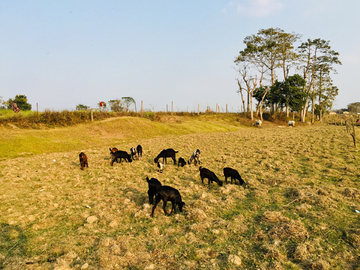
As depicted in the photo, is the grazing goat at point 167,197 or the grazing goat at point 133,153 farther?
the grazing goat at point 133,153

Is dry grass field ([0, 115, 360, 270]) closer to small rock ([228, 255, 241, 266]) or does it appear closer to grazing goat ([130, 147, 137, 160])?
small rock ([228, 255, 241, 266])

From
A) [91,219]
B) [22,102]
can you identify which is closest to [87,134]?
[91,219]

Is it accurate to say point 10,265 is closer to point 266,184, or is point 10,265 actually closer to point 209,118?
point 266,184

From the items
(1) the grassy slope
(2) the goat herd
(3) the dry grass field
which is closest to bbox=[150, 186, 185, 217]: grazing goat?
(2) the goat herd

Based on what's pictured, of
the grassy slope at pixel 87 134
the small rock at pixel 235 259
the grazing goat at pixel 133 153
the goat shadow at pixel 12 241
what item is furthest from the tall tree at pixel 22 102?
the small rock at pixel 235 259

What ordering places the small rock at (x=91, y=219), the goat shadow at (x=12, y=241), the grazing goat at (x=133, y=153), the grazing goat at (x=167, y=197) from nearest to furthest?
1. the goat shadow at (x=12, y=241)
2. the small rock at (x=91, y=219)
3. the grazing goat at (x=167, y=197)
4. the grazing goat at (x=133, y=153)

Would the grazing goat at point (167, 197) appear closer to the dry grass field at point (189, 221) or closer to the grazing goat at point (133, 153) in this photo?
the dry grass field at point (189, 221)

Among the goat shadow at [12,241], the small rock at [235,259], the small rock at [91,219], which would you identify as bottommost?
the goat shadow at [12,241]

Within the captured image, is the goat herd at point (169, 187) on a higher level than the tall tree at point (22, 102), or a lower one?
lower

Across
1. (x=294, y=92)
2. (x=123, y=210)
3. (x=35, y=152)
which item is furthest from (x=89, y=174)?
(x=294, y=92)

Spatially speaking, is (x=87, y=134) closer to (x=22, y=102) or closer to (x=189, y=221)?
(x=189, y=221)

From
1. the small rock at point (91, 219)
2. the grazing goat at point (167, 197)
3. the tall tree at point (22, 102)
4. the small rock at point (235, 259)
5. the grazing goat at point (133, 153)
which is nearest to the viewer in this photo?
the small rock at point (235, 259)

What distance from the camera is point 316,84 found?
5409 cm

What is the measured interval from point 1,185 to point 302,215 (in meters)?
12.0
